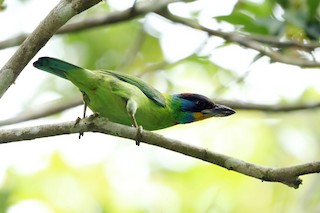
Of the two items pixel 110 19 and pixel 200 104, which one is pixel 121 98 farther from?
pixel 110 19

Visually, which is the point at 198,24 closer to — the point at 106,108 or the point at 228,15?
the point at 228,15

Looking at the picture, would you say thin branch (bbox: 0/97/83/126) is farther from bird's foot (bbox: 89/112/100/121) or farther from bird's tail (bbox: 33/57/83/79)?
bird's foot (bbox: 89/112/100/121)

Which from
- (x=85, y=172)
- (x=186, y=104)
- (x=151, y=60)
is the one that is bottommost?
(x=85, y=172)

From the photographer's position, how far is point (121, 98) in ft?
13.4

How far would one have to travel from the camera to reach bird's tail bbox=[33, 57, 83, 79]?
3.93m

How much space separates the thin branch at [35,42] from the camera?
3.20 m

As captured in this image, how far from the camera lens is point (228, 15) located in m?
5.05

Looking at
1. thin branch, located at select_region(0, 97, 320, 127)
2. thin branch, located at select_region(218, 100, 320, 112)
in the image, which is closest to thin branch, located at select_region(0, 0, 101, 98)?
thin branch, located at select_region(0, 97, 320, 127)

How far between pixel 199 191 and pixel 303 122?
228 cm

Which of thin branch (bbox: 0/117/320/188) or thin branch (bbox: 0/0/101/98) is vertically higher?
thin branch (bbox: 0/0/101/98)

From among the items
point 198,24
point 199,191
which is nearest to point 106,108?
point 198,24

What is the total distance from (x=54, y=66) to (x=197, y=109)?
1.01 meters

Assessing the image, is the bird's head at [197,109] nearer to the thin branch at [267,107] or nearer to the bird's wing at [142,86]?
the bird's wing at [142,86]

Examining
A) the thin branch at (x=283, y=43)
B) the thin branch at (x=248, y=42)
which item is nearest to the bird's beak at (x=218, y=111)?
the thin branch at (x=248, y=42)
